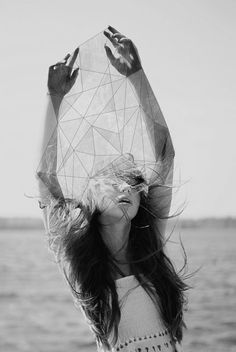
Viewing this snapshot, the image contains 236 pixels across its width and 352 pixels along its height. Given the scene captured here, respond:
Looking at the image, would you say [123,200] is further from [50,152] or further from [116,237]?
[50,152]

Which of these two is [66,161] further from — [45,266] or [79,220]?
[45,266]

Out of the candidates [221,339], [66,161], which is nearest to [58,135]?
[66,161]

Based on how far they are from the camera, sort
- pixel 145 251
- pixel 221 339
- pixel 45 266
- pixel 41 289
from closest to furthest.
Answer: pixel 145 251, pixel 221 339, pixel 41 289, pixel 45 266

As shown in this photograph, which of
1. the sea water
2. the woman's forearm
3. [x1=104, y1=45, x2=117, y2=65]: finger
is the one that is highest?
[x1=104, y1=45, x2=117, y2=65]: finger

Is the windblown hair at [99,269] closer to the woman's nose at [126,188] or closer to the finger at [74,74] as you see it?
the woman's nose at [126,188]

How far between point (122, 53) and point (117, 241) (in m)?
0.82

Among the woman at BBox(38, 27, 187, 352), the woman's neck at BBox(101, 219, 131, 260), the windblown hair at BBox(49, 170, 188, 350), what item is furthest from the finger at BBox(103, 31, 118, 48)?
the woman's neck at BBox(101, 219, 131, 260)

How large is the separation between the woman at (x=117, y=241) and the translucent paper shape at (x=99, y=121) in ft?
0.04

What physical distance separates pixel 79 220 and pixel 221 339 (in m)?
9.74

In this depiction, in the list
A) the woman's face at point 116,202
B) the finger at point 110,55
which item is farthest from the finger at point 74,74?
the woman's face at point 116,202

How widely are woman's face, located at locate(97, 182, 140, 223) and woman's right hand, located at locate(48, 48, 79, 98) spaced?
1.46 ft

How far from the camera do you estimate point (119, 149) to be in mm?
2449

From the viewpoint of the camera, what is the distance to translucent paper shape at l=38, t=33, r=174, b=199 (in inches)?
95.0

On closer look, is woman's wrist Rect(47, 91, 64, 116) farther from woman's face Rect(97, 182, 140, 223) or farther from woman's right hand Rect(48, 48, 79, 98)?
A: woman's face Rect(97, 182, 140, 223)
